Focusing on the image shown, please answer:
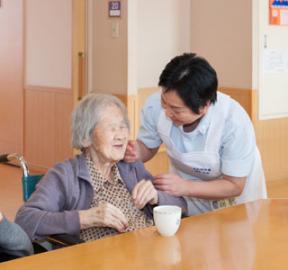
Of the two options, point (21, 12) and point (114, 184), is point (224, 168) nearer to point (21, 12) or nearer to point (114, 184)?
point (114, 184)

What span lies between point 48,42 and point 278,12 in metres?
2.22

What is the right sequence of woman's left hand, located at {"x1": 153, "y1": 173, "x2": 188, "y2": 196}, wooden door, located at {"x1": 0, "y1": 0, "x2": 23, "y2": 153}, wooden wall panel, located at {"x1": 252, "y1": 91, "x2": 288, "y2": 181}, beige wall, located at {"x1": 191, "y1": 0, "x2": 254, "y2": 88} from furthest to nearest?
wooden door, located at {"x1": 0, "y1": 0, "x2": 23, "y2": 153}
wooden wall panel, located at {"x1": 252, "y1": 91, "x2": 288, "y2": 181}
beige wall, located at {"x1": 191, "y1": 0, "x2": 254, "y2": 88}
woman's left hand, located at {"x1": 153, "y1": 173, "x2": 188, "y2": 196}

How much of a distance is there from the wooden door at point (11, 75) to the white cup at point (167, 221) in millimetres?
4852

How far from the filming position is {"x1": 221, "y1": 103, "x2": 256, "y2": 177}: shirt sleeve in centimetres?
243

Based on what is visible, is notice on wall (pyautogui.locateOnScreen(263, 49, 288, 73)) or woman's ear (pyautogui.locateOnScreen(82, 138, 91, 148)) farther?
notice on wall (pyautogui.locateOnScreen(263, 49, 288, 73))

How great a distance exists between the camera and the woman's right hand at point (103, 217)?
2016mm

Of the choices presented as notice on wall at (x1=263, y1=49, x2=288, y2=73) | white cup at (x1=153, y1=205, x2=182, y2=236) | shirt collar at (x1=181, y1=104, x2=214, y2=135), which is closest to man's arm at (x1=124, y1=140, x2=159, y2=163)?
shirt collar at (x1=181, y1=104, x2=214, y2=135)

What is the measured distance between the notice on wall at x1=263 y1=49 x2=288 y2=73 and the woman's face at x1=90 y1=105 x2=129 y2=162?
3.51 meters

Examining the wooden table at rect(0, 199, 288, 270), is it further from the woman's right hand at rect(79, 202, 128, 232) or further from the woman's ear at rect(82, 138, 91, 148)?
the woman's ear at rect(82, 138, 91, 148)

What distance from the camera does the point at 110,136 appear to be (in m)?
2.24

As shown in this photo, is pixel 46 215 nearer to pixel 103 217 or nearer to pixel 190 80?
pixel 103 217

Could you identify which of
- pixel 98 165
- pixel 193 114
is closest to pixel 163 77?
pixel 193 114

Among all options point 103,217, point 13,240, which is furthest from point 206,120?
point 13,240

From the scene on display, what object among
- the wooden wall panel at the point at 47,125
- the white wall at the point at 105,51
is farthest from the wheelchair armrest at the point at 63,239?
the wooden wall panel at the point at 47,125
